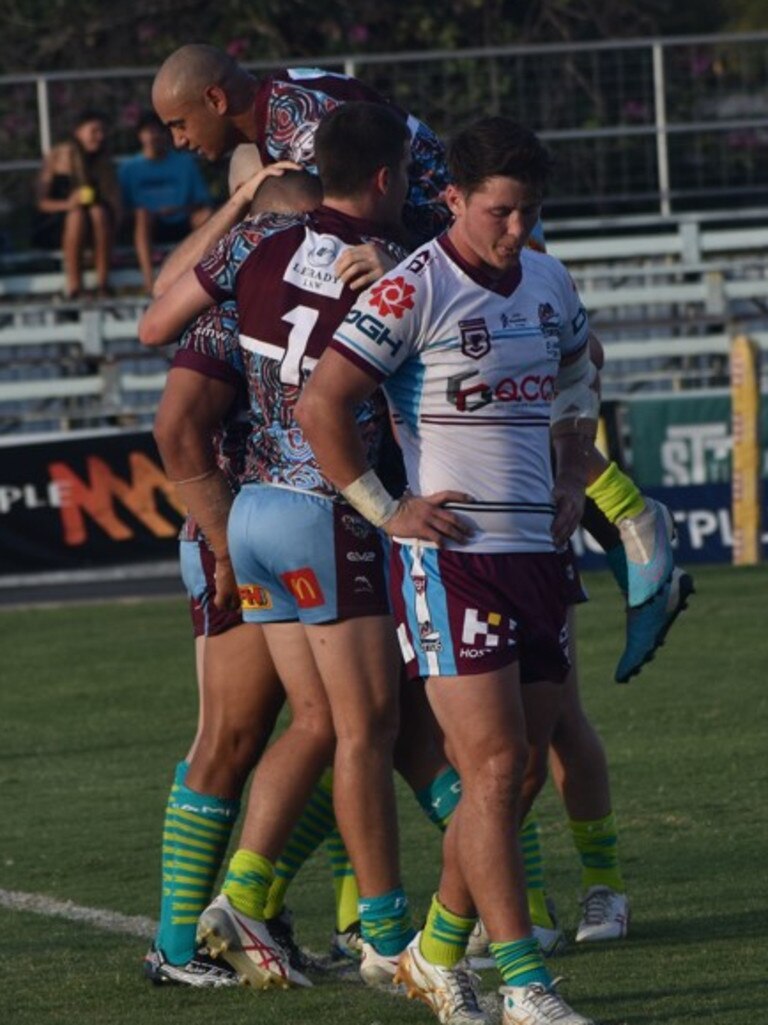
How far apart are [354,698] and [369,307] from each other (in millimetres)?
1017

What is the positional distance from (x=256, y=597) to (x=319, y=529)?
0.84 ft

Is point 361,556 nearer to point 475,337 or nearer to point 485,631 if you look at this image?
point 485,631

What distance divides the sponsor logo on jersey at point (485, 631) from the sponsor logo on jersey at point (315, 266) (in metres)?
0.93

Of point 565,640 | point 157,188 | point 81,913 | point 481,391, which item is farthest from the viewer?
point 157,188

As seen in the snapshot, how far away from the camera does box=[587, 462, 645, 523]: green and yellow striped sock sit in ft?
20.0

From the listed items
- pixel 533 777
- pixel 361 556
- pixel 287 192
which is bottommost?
pixel 533 777

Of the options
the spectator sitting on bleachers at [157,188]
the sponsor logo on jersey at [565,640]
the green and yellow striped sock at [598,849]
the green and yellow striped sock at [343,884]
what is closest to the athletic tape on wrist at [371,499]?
the sponsor logo on jersey at [565,640]

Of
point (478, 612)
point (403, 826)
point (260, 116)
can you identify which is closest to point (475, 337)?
point (478, 612)

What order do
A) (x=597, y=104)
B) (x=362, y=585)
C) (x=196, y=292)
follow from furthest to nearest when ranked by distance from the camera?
(x=597, y=104)
(x=196, y=292)
(x=362, y=585)

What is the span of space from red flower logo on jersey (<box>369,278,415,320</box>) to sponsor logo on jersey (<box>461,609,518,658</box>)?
Result: 668 millimetres

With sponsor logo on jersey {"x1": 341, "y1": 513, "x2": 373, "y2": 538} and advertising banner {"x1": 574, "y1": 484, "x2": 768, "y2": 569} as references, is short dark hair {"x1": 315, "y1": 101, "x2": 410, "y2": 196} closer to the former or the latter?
sponsor logo on jersey {"x1": 341, "y1": 513, "x2": 373, "y2": 538}

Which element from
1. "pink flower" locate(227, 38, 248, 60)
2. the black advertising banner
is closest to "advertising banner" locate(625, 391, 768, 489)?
the black advertising banner

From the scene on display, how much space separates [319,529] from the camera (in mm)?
5727

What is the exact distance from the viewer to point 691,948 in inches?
241
